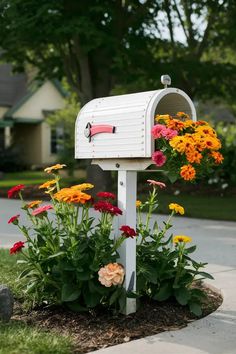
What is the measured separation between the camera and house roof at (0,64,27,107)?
3253 centimetres

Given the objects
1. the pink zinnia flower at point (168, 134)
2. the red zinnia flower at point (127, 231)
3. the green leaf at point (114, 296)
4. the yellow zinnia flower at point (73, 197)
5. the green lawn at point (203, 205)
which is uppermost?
the pink zinnia flower at point (168, 134)

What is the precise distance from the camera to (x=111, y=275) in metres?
4.33

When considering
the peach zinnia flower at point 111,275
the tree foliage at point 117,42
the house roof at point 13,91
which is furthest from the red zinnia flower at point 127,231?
the house roof at point 13,91

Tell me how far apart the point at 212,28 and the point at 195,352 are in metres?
15.0

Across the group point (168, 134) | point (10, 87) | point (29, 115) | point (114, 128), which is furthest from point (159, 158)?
point (10, 87)

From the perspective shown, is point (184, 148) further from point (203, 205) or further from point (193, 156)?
point (203, 205)

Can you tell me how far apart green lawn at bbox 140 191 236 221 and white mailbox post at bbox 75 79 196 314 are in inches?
279

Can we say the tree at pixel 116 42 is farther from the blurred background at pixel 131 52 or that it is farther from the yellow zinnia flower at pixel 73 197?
the yellow zinnia flower at pixel 73 197

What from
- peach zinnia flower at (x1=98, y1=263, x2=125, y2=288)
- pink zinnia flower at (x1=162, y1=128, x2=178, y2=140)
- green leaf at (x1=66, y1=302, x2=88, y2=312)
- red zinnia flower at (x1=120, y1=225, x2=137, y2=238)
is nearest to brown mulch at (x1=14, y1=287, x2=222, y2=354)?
green leaf at (x1=66, y1=302, x2=88, y2=312)

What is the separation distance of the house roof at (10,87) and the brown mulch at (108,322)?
2822 centimetres

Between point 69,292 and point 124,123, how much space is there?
1.36 meters

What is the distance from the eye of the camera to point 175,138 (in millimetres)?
4234

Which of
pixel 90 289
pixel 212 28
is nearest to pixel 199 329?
pixel 90 289

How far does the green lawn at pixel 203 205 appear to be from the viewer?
39.3ft
